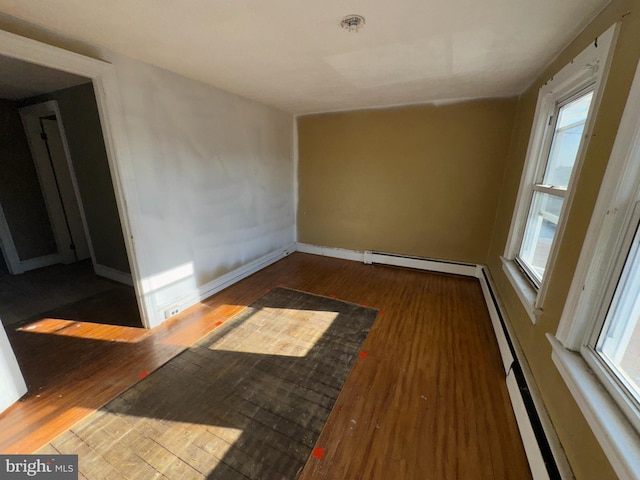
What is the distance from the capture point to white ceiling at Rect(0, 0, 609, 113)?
1.36 m

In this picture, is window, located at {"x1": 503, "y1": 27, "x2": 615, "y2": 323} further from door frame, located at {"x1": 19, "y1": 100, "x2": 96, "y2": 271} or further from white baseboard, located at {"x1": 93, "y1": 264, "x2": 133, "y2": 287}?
door frame, located at {"x1": 19, "y1": 100, "x2": 96, "y2": 271}

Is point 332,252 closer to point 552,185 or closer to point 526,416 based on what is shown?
point 552,185

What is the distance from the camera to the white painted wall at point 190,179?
2.21 m

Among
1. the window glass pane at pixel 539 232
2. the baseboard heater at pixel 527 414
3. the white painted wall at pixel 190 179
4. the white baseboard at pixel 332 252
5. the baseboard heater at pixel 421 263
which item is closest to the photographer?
the baseboard heater at pixel 527 414

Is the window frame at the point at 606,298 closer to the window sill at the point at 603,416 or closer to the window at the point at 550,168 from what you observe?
the window sill at the point at 603,416

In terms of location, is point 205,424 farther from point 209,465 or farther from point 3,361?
point 3,361

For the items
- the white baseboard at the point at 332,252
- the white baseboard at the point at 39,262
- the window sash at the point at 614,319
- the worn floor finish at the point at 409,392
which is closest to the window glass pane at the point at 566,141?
the window sash at the point at 614,319

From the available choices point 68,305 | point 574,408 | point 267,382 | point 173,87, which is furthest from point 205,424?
point 173,87

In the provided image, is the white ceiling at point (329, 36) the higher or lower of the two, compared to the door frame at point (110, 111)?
higher

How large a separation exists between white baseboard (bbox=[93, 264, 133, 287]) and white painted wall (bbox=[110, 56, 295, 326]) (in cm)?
113

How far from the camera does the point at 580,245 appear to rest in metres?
1.26

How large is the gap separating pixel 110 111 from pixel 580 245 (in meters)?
3.20

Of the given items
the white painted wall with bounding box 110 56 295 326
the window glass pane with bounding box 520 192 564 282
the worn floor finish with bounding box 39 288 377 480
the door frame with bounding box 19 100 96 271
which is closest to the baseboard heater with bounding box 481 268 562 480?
the window glass pane with bounding box 520 192 564 282

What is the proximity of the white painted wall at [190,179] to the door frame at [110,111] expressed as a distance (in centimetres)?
3
